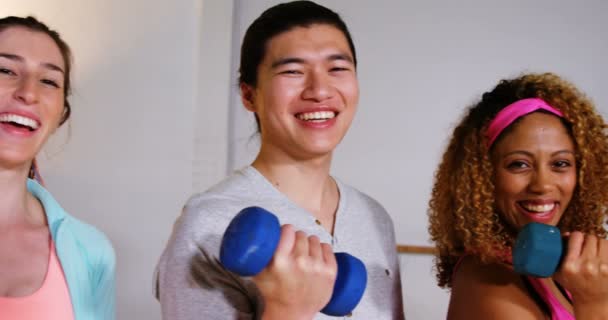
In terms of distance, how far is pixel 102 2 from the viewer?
2.25m

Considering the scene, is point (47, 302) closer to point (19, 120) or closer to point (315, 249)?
point (19, 120)

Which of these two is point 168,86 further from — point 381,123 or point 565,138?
point 565,138

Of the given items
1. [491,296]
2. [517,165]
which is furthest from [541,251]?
[517,165]

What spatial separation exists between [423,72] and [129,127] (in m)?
1.31

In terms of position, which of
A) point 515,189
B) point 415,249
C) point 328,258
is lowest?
point 415,249

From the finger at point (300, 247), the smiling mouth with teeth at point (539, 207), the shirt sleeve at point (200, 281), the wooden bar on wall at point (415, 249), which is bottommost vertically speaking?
the wooden bar on wall at point (415, 249)

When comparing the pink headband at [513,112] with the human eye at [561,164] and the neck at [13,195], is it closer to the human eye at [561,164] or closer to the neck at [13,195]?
the human eye at [561,164]

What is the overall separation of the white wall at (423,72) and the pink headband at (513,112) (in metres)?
1.19

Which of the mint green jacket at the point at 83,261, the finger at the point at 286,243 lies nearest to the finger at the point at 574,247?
the finger at the point at 286,243

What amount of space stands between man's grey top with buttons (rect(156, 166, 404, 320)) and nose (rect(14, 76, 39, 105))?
1.29 ft

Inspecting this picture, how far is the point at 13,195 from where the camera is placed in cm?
110

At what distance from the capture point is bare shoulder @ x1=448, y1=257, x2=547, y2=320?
1048 mm

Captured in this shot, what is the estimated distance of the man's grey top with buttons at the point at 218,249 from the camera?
2.88 ft

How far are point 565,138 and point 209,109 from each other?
1.53 meters
